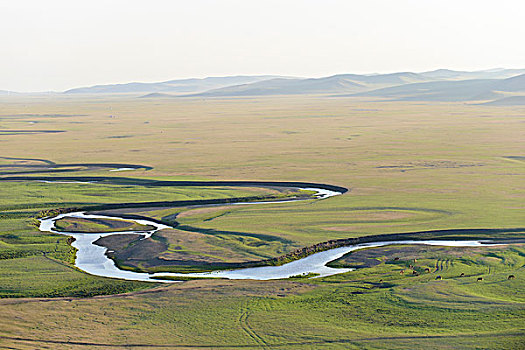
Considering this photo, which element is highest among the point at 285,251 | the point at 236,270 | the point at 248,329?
the point at 285,251

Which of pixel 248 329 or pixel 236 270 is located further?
pixel 236 270

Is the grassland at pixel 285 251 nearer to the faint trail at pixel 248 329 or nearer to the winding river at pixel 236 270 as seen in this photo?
the faint trail at pixel 248 329

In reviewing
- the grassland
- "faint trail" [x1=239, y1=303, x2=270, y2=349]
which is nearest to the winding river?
the grassland

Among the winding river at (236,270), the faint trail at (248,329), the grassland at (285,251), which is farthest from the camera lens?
the winding river at (236,270)

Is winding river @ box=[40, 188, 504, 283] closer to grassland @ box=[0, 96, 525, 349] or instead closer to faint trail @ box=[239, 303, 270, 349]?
grassland @ box=[0, 96, 525, 349]

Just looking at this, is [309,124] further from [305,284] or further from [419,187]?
[305,284]

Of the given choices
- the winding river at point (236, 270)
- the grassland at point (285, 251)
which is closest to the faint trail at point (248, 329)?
the grassland at point (285, 251)

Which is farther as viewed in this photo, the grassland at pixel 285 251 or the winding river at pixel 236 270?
the winding river at pixel 236 270

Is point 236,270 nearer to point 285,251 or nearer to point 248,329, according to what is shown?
point 285,251

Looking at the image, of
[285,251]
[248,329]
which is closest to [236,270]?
[285,251]

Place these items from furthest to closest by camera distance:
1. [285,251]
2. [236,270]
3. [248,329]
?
1. [285,251]
2. [236,270]
3. [248,329]
